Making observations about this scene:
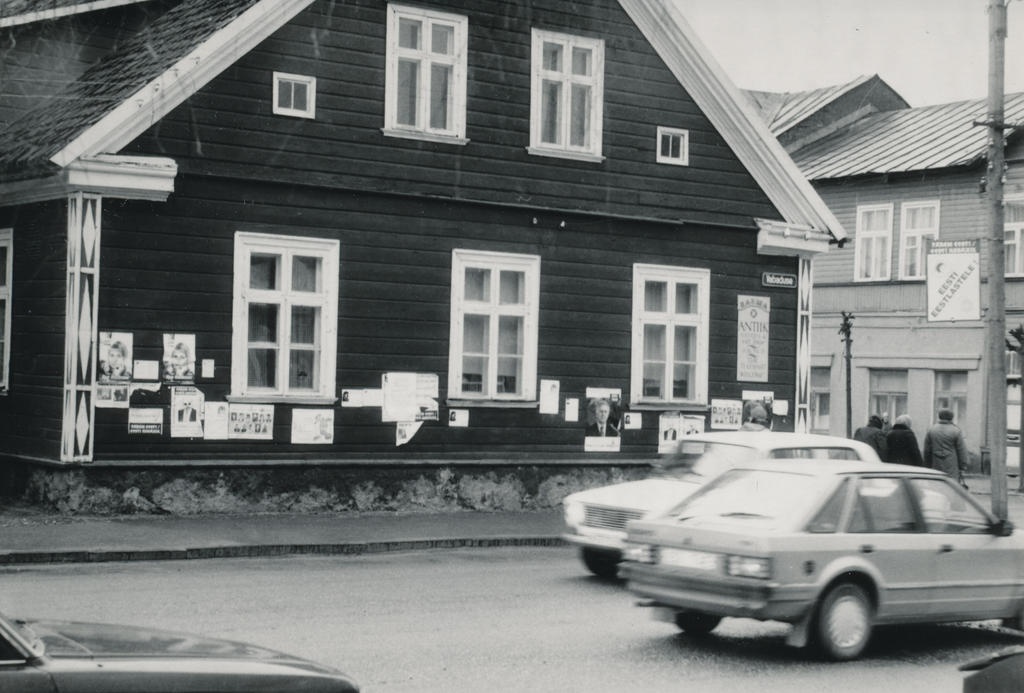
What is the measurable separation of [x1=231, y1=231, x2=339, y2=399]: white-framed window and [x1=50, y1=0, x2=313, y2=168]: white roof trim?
6.44 ft

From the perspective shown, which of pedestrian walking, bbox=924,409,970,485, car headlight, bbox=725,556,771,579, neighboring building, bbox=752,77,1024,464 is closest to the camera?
car headlight, bbox=725,556,771,579

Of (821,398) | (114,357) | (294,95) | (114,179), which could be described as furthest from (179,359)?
(821,398)

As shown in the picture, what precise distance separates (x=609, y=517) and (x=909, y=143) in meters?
29.1

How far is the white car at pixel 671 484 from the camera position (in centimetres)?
1477

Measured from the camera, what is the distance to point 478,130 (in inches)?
856

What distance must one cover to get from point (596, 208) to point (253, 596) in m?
11.2

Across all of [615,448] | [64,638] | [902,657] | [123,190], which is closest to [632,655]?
[902,657]

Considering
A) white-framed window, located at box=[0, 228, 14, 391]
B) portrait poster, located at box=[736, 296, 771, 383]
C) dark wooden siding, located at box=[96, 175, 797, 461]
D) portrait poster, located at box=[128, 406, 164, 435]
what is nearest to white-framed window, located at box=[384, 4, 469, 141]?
dark wooden siding, located at box=[96, 175, 797, 461]

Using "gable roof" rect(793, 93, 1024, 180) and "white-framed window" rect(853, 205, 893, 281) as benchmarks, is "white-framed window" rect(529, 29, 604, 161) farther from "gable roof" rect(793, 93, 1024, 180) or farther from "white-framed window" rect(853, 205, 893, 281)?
"white-framed window" rect(853, 205, 893, 281)

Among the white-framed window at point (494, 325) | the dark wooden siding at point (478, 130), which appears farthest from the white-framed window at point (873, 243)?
the white-framed window at point (494, 325)

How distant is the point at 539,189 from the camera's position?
22.3 m

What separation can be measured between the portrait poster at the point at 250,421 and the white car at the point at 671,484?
5980mm

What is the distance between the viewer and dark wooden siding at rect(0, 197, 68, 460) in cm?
1888

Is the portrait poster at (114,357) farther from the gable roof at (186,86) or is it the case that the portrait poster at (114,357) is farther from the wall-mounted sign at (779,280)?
the wall-mounted sign at (779,280)
